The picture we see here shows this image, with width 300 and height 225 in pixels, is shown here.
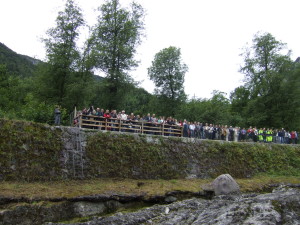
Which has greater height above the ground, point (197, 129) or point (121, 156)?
point (197, 129)

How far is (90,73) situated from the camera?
27750 millimetres

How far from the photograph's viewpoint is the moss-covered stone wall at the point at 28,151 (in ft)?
44.1

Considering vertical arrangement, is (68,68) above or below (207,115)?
Answer: above

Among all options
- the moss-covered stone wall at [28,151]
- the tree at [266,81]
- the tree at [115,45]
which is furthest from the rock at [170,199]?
the tree at [266,81]

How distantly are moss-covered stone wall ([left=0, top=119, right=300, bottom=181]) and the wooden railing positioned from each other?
75 cm

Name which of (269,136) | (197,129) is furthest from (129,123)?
(269,136)

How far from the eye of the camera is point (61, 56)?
2464 cm

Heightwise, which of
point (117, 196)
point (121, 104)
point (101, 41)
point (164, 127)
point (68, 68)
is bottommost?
point (117, 196)

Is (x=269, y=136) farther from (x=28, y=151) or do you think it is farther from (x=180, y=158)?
(x=28, y=151)

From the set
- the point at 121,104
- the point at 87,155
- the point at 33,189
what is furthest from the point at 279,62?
the point at 33,189

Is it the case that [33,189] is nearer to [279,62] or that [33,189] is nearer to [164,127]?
[164,127]

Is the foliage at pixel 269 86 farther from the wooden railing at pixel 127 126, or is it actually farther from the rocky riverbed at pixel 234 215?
the rocky riverbed at pixel 234 215

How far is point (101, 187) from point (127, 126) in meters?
5.58

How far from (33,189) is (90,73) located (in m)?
16.7
